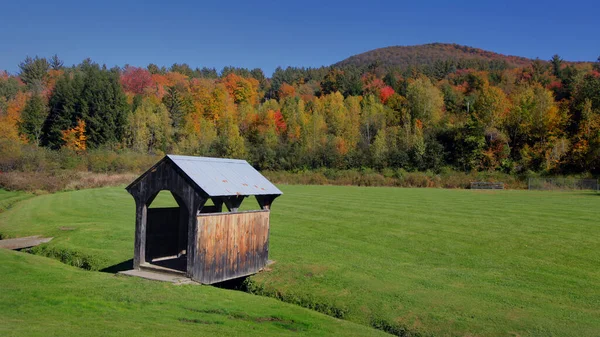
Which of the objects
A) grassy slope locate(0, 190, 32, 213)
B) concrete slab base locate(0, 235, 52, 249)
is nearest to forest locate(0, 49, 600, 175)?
grassy slope locate(0, 190, 32, 213)

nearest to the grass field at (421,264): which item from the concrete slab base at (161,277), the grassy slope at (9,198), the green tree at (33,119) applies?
the concrete slab base at (161,277)

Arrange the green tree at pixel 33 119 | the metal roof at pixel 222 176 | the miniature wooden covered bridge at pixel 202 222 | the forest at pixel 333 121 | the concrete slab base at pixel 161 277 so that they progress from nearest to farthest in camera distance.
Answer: the concrete slab base at pixel 161 277
the miniature wooden covered bridge at pixel 202 222
the metal roof at pixel 222 176
the forest at pixel 333 121
the green tree at pixel 33 119

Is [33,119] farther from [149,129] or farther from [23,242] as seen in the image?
[23,242]

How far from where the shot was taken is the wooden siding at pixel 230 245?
43.8 feet

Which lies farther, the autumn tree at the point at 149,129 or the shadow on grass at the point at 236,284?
the autumn tree at the point at 149,129

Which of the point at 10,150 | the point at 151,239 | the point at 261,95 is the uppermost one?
the point at 261,95

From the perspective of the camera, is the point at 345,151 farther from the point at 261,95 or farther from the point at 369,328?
the point at 369,328

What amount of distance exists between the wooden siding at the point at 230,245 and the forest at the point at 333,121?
53.7 meters

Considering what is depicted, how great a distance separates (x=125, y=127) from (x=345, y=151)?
→ 145 feet

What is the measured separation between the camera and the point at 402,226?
81.3 ft

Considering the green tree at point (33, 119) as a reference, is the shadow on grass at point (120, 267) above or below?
below

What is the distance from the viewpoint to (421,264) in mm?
17156

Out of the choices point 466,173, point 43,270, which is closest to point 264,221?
point 43,270

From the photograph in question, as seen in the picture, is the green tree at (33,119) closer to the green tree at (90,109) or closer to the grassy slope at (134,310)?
the green tree at (90,109)
